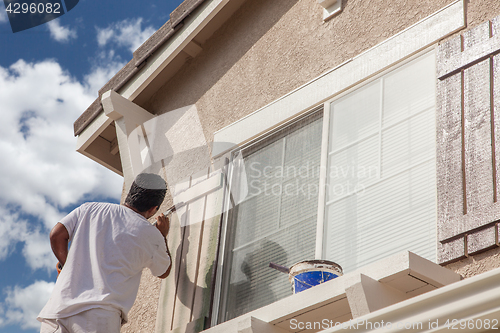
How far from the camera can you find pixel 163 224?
425 centimetres

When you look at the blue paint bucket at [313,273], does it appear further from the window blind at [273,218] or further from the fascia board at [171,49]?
the fascia board at [171,49]

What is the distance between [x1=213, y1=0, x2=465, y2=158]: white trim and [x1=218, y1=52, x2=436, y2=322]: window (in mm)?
67

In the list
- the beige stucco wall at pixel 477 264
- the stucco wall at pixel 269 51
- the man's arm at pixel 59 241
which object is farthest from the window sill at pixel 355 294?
the stucco wall at pixel 269 51

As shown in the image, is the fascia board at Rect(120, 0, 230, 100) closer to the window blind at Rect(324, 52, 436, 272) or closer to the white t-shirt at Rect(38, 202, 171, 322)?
the window blind at Rect(324, 52, 436, 272)

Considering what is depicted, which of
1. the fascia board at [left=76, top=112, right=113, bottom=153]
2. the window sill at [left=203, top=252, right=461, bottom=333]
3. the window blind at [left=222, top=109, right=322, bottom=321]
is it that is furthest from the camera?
the fascia board at [left=76, top=112, right=113, bottom=153]

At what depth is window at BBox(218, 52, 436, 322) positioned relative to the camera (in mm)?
3232

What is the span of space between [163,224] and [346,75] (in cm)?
159

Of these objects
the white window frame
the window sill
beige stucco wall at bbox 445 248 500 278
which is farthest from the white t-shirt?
beige stucco wall at bbox 445 248 500 278

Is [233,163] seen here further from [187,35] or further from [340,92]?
[187,35]

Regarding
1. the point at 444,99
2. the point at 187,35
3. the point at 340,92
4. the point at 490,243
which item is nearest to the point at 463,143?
the point at 444,99

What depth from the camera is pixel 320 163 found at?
12.6 feet

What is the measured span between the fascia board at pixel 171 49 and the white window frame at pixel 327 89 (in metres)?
0.96

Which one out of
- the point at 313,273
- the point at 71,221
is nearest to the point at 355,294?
the point at 313,273

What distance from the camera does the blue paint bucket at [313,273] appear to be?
2.91 m
